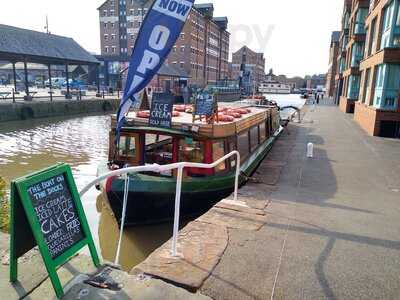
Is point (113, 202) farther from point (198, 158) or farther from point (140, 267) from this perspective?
point (140, 267)

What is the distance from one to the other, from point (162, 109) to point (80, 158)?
32.1 ft

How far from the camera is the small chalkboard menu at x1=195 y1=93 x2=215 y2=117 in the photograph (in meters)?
8.12

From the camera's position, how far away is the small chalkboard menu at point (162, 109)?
7801 millimetres

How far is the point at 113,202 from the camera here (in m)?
7.76

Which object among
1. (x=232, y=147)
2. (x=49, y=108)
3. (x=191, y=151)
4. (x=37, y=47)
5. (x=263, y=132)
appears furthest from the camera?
(x=37, y=47)

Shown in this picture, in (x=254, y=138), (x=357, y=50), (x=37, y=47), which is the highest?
(x=357, y=50)

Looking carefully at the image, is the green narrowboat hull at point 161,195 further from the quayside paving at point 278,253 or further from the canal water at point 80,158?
the quayside paving at point 278,253

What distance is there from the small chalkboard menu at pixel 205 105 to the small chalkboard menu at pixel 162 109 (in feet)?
2.33

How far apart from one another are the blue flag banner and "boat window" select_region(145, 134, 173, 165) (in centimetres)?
321

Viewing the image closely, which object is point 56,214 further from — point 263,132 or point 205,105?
point 263,132

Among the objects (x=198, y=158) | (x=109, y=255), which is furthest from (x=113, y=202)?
(x=198, y=158)

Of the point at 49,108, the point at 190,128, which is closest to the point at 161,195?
the point at 190,128

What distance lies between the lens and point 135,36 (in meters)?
69.1

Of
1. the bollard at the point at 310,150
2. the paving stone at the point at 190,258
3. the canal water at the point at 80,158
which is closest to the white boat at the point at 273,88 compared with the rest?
the canal water at the point at 80,158
